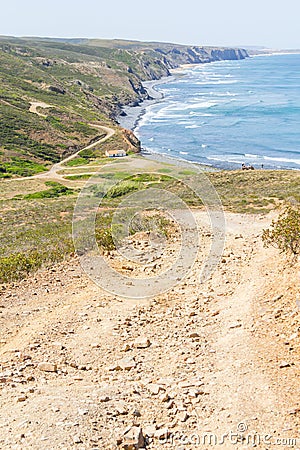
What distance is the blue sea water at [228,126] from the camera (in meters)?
65.1

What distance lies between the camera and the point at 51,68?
128 meters

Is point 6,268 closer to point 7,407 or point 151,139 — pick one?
point 7,407

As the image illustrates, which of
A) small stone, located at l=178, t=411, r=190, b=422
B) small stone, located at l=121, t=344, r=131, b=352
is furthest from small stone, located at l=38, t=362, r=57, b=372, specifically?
small stone, located at l=178, t=411, r=190, b=422

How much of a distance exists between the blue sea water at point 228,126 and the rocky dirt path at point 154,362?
4936cm

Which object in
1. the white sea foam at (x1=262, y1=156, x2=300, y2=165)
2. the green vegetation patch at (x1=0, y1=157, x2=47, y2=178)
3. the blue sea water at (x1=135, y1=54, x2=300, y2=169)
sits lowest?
the green vegetation patch at (x1=0, y1=157, x2=47, y2=178)

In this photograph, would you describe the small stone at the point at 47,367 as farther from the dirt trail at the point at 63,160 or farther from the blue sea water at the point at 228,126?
the blue sea water at the point at 228,126

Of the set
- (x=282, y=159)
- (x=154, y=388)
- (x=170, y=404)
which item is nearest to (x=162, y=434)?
(x=170, y=404)

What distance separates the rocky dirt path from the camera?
6184 mm

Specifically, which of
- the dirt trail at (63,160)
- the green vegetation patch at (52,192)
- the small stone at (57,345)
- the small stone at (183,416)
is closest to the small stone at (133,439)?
the small stone at (183,416)

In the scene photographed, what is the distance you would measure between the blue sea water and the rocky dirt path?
49364mm

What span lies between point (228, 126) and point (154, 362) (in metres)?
80.8

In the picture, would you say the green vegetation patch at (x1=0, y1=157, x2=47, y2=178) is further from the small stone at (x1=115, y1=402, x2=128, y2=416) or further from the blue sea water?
the small stone at (x1=115, y1=402, x2=128, y2=416)

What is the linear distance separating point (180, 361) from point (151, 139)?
71247mm

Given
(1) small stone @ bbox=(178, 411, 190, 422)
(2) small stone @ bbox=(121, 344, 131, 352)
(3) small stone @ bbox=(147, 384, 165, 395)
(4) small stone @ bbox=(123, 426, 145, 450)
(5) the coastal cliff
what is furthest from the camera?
(5) the coastal cliff
